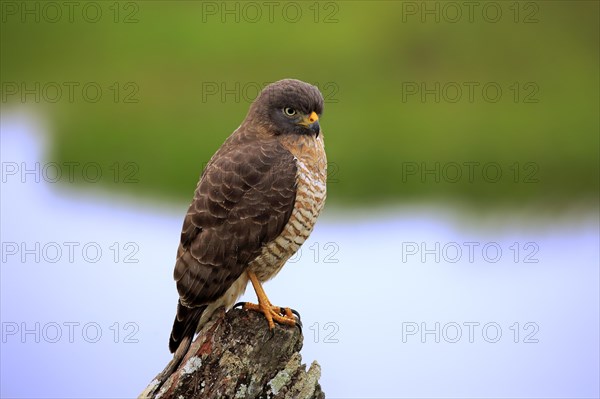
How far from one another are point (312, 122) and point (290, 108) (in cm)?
13

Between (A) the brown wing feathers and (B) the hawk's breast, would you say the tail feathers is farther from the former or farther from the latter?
(B) the hawk's breast

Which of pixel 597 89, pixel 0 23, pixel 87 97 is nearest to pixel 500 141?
pixel 597 89

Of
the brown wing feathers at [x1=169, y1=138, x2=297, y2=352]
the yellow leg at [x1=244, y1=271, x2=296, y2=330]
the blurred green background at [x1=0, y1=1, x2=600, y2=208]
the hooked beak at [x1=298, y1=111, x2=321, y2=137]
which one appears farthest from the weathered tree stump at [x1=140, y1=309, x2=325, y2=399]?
the blurred green background at [x1=0, y1=1, x2=600, y2=208]

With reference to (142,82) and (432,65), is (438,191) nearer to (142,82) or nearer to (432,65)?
(432,65)

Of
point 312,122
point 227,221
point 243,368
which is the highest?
point 312,122

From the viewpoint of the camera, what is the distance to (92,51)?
1559 cm

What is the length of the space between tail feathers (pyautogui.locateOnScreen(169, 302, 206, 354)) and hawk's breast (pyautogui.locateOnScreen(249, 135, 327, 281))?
393 mm

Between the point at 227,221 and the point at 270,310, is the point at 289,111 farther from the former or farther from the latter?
the point at 270,310

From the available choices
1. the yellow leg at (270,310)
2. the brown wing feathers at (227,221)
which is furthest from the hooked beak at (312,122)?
the yellow leg at (270,310)

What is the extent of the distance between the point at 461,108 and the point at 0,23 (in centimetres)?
770

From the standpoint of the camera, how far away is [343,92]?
46.9ft

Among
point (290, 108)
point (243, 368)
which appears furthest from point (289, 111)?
point (243, 368)

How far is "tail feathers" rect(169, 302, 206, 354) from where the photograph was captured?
3.91 metres

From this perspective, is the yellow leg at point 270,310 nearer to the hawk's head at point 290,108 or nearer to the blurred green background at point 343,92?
the hawk's head at point 290,108
